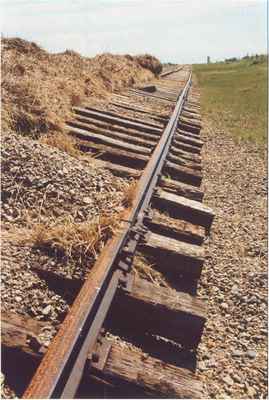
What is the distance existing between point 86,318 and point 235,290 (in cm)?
177

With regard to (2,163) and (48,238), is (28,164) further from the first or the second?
(48,238)

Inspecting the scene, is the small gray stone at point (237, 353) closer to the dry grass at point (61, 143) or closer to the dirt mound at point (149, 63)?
the dry grass at point (61, 143)

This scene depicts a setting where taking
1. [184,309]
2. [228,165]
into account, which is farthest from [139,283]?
[228,165]

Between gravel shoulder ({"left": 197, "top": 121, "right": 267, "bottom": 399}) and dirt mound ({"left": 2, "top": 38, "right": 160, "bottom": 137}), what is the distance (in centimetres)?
237

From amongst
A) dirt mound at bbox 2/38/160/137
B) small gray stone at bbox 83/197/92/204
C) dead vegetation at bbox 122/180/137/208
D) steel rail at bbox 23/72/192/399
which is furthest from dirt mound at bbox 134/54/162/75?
steel rail at bbox 23/72/192/399

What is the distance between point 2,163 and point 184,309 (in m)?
2.08

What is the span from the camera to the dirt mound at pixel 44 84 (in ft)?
17.7

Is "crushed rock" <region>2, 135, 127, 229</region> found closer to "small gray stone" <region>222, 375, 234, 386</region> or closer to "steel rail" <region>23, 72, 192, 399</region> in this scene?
"steel rail" <region>23, 72, 192, 399</region>

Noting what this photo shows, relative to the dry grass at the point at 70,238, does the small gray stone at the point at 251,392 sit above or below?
below

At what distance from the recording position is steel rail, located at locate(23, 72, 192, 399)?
2.02 m

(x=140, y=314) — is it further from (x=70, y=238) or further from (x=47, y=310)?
(x=70, y=238)

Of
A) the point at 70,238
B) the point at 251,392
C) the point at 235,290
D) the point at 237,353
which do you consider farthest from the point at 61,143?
the point at 251,392

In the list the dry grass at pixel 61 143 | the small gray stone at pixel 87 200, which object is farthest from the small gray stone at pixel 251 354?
the dry grass at pixel 61 143

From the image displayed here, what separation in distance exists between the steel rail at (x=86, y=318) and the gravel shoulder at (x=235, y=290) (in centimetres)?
76
